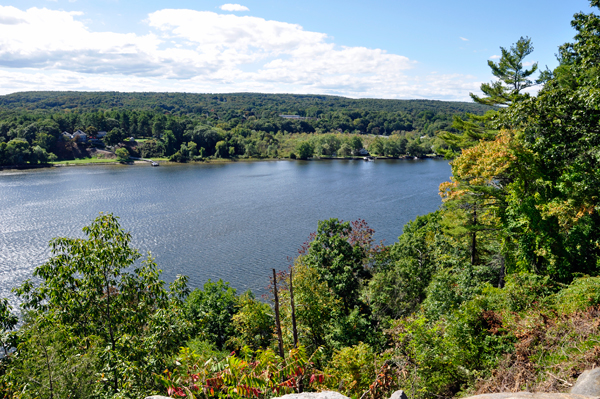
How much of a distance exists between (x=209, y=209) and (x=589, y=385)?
182 feet

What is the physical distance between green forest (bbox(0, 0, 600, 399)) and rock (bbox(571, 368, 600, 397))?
834 mm

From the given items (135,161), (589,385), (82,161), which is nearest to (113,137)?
(82,161)

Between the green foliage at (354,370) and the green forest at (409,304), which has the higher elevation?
the green forest at (409,304)

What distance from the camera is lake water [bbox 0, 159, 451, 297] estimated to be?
3812 centimetres

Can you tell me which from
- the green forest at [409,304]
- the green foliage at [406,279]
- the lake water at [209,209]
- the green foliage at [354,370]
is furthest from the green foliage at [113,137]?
the green foliage at [354,370]

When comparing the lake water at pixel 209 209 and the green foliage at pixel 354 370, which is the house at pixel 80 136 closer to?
the lake water at pixel 209 209

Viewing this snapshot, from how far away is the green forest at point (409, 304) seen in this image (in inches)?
324

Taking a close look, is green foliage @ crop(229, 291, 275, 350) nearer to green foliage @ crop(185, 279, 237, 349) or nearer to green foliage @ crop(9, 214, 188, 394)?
green foliage @ crop(185, 279, 237, 349)

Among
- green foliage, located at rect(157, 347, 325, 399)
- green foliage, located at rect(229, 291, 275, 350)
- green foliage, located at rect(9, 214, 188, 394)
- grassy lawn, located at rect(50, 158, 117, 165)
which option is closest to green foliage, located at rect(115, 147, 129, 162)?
grassy lawn, located at rect(50, 158, 117, 165)

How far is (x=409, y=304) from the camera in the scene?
24.5 m

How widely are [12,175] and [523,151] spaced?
107037 millimetres

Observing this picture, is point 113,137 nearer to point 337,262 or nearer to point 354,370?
point 337,262

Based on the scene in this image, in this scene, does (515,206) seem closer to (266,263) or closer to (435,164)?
(266,263)

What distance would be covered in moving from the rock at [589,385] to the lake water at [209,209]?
84.7ft
